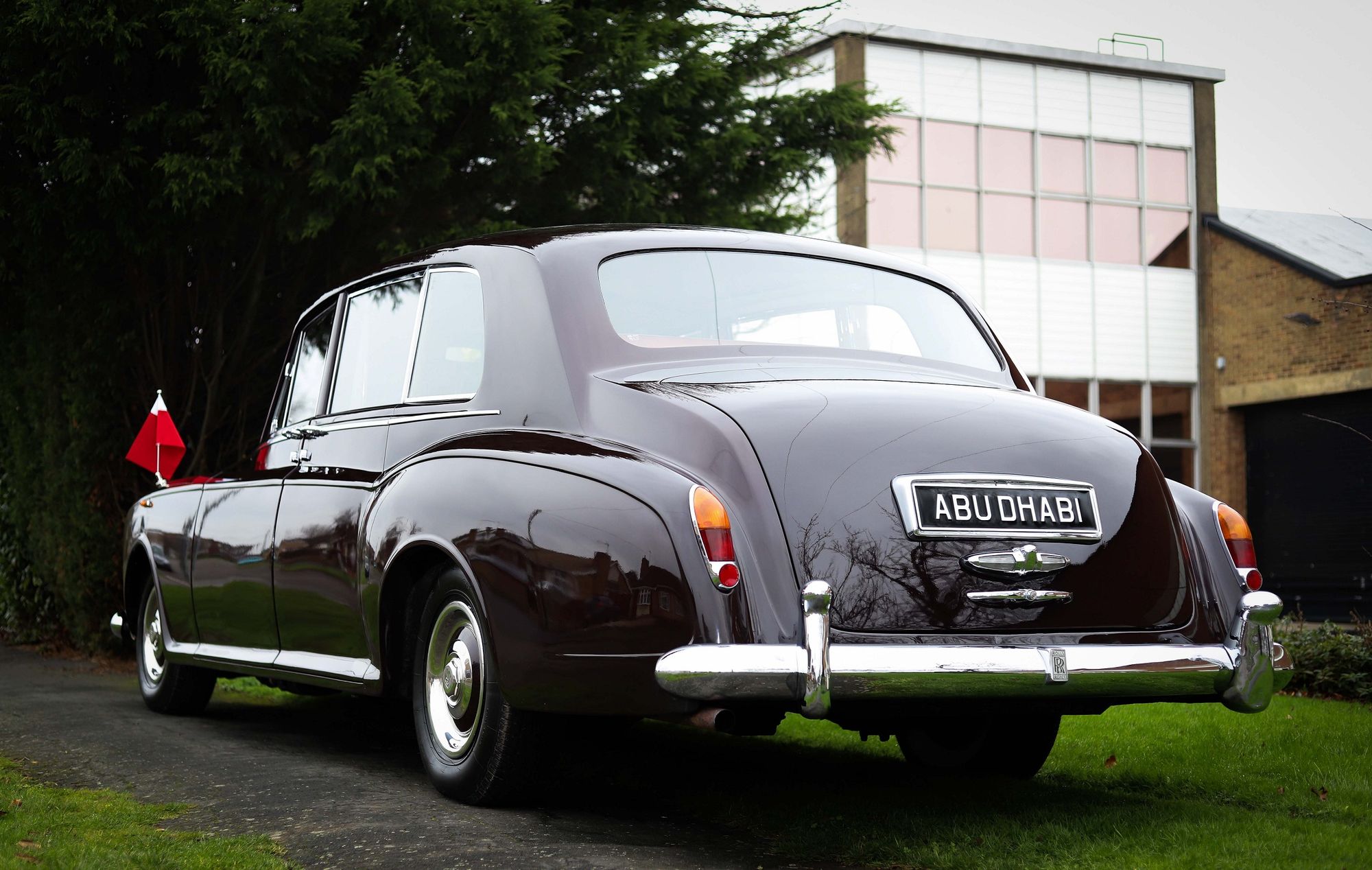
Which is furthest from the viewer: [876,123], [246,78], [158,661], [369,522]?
[876,123]

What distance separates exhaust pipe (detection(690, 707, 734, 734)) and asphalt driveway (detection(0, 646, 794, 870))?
413 mm

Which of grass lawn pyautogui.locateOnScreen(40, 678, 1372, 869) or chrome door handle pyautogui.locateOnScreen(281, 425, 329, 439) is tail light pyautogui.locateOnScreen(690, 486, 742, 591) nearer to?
grass lawn pyautogui.locateOnScreen(40, 678, 1372, 869)

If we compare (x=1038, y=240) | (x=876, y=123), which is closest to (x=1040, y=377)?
(x=1038, y=240)

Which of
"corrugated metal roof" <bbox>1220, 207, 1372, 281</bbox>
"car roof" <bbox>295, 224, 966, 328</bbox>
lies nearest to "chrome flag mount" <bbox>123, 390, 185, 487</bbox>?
"car roof" <bbox>295, 224, 966, 328</bbox>

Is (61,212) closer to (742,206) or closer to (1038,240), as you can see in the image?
(742,206)

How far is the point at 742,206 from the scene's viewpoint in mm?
12742

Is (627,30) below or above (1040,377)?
above

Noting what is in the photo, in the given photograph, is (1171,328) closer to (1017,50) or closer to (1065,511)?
(1017,50)

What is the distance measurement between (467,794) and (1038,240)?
23.1 meters

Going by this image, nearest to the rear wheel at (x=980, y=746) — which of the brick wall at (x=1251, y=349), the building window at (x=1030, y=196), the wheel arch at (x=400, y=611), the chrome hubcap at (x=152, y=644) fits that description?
the wheel arch at (x=400, y=611)

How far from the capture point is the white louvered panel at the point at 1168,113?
27.2 meters

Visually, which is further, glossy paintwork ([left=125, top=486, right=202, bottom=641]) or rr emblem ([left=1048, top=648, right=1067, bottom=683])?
glossy paintwork ([left=125, top=486, right=202, bottom=641])

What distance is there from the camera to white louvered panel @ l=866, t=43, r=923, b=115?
24609 millimetres

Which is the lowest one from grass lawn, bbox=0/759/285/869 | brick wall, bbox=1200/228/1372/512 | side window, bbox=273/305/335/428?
grass lawn, bbox=0/759/285/869
